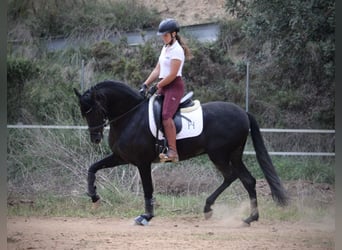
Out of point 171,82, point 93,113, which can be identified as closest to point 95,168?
point 93,113

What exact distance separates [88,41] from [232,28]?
1.45 meters

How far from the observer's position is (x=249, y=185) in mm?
5113

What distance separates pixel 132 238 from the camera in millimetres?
4391

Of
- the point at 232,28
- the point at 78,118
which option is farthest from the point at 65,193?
the point at 232,28

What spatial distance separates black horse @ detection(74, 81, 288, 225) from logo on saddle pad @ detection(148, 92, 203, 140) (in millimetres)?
50

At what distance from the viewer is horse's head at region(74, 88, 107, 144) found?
493 cm

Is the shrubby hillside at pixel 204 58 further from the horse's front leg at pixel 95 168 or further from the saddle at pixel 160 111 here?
the horse's front leg at pixel 95 168

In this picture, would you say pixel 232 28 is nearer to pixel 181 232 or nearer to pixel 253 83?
pixel 253 83

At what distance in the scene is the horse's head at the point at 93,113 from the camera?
16.2 feet

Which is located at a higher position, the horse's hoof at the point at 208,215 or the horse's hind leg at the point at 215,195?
the horse's hind leg at the point at 215,195

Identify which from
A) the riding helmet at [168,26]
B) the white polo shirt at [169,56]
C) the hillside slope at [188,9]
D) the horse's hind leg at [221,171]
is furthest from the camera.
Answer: the hillside slope at [188,9]

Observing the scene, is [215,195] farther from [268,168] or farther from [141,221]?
[141,221]

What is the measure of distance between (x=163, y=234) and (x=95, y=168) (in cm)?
95

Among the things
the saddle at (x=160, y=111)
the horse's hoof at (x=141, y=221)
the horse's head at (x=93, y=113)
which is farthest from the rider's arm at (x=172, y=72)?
the horse's hoof at (x=141, y=221)
